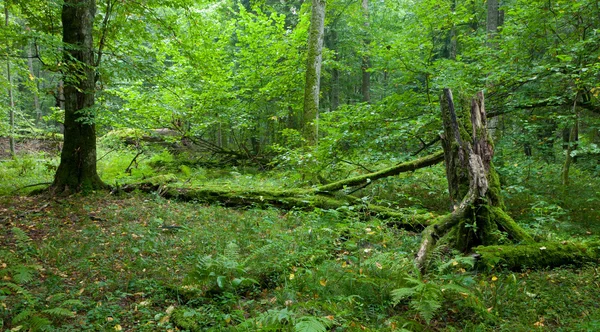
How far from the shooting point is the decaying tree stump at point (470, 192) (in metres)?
4.64

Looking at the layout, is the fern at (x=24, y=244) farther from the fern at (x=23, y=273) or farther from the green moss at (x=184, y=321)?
the green moss at (x=184, y=321)

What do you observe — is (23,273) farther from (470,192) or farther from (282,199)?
(470,192)

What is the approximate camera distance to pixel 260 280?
4.14 metres

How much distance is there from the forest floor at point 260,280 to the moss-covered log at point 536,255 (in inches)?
4.6

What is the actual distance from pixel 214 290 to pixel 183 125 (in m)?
12.0

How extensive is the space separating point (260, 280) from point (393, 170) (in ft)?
13.2

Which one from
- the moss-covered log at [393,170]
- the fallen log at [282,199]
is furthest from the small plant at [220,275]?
the moss-covered log at [393,170]

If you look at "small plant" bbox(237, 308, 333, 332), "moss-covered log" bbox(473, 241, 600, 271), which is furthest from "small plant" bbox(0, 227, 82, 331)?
"moss-covered log" bbox(473, 241, 600, 271)

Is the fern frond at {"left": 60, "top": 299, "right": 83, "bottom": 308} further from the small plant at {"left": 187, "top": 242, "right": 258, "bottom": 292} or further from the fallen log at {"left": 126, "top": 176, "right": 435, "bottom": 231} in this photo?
the fallen log at {"left": 126, "top": 176, "right": 435, "bottom": 231}

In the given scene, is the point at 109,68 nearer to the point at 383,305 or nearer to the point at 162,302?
the point at 162,302

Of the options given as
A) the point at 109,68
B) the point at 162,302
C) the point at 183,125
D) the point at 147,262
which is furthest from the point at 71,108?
the point at 183,125

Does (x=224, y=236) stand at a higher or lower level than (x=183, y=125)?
lower

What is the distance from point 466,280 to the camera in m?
3.66

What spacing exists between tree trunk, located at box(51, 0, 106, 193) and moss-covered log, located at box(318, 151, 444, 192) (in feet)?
17.9
